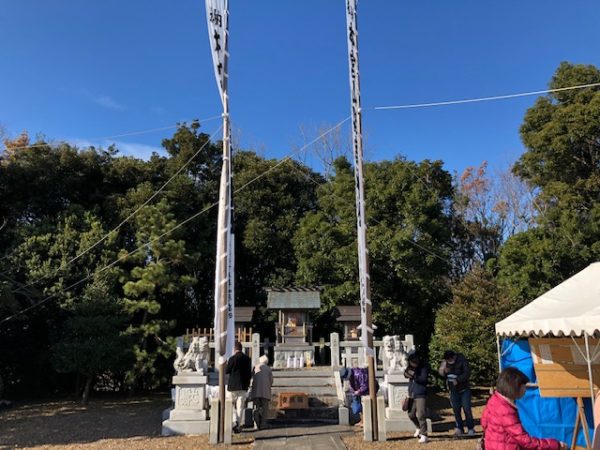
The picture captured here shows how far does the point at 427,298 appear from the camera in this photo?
53.4ft

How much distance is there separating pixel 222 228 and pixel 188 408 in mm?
3441

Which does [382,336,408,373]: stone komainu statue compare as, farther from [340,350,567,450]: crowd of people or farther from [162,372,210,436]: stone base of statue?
[162,372,210,436]: stone base of statue

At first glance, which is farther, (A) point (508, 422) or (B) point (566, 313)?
(B) point (566, 313)

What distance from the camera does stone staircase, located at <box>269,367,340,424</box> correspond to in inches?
368

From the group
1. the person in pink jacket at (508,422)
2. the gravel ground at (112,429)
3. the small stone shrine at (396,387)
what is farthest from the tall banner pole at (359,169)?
the person in pink jacket at (508,422)

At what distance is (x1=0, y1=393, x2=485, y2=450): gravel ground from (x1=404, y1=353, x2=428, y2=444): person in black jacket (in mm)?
239

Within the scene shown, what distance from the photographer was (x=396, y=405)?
8.39 m

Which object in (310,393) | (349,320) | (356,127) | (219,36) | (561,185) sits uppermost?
(219,36)

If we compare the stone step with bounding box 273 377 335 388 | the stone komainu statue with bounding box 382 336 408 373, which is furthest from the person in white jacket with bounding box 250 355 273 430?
the stone step with bounding box 273 377 335 388

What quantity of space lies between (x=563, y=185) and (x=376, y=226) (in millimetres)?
6130

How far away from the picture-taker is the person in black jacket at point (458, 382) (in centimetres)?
732

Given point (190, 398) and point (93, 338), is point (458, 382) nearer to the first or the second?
point (190, 398)

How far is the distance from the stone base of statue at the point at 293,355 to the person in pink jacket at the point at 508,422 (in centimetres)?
1187

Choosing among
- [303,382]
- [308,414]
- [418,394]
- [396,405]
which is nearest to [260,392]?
[308,414]
